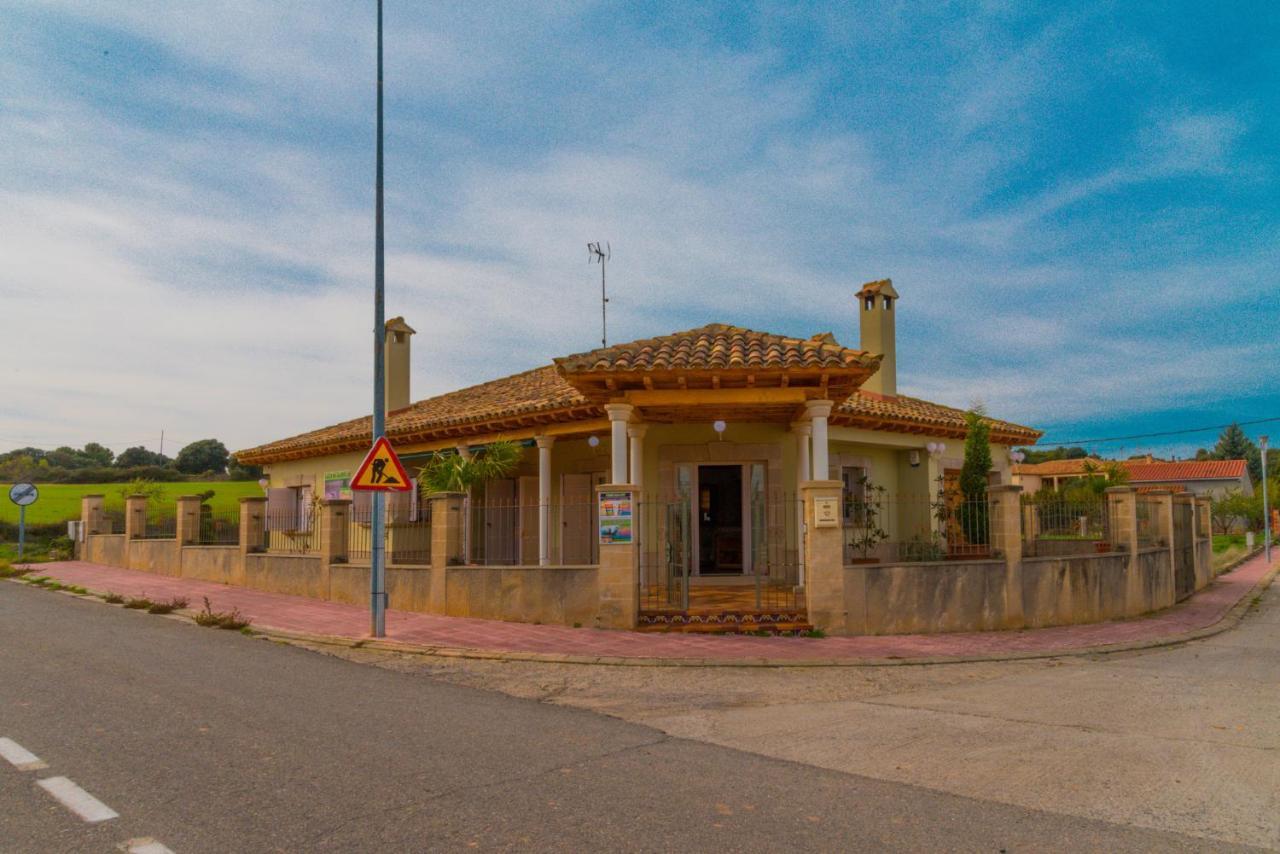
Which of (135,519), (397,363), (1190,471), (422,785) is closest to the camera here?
(422,785)

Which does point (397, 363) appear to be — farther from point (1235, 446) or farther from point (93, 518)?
point (1235, 446)

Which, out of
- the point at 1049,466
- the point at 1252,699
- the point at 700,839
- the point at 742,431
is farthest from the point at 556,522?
the point at 1049,466

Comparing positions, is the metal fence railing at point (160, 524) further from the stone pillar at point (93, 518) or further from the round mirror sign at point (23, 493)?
the round mirror sign at point (23, 493)

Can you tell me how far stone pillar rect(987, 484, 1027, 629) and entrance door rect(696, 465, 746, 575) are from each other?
449 cm

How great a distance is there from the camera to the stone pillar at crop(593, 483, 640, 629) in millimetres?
10812

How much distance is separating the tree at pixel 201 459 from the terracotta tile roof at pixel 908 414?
6049 cm

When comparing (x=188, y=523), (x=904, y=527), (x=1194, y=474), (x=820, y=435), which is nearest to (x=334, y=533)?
(x=188, y=523)

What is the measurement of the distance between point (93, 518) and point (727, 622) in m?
22.0

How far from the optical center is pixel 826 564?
10562mm

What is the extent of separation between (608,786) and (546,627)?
659 cm

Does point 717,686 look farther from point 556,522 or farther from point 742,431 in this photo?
point 556,522

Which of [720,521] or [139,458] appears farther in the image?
[139,458]

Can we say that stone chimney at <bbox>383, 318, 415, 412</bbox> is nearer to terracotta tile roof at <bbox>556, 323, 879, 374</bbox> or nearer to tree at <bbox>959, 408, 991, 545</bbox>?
terracotta tile roof at <bbox>556, 323, 879, 374</bbox>

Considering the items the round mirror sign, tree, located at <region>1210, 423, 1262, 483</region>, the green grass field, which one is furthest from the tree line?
tree, located at <region>1210, 423, 1262, 483</region>
